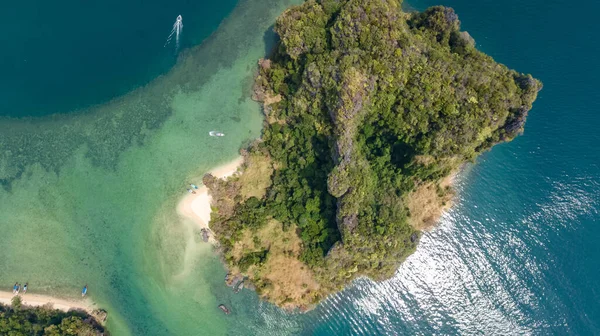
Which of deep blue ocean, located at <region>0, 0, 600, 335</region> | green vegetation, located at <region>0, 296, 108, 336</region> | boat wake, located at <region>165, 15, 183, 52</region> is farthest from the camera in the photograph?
boat wake, located at <region>165, 15, 183, 52</region>

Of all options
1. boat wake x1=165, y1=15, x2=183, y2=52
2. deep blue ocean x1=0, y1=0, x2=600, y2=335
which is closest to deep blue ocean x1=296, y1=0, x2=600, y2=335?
deep blue ocean x1=0, y1=0, x2=600, y2=335

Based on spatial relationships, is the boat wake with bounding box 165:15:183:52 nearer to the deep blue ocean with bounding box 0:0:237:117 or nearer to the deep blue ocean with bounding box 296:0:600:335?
the deep blue ocean with bounding box 0:0:237:117

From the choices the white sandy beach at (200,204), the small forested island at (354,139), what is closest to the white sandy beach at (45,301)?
the white sandy beach at (200,204)

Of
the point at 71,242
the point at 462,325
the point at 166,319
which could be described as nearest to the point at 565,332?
the point at 462,325

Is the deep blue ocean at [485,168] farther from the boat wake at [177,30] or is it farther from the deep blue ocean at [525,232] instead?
the boat wake at [177,30]

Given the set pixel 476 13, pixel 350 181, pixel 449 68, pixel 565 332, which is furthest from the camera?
pixel 476 13

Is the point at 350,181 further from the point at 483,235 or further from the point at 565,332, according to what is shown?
the point at 565,332

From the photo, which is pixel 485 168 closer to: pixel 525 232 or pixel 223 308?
pixel 525 232

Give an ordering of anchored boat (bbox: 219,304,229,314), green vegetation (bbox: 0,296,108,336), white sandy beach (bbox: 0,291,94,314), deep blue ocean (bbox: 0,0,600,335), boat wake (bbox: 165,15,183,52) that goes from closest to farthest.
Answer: green vegetation (bbox: 0,296,108,336), deep blue ocean (bbox: 0,0,600,335), white sandy beach (bbox: 0,291,94,314), anchored boat (bbox: 219,304,229,314), boat wake (bbox: 165,15,183,52)
